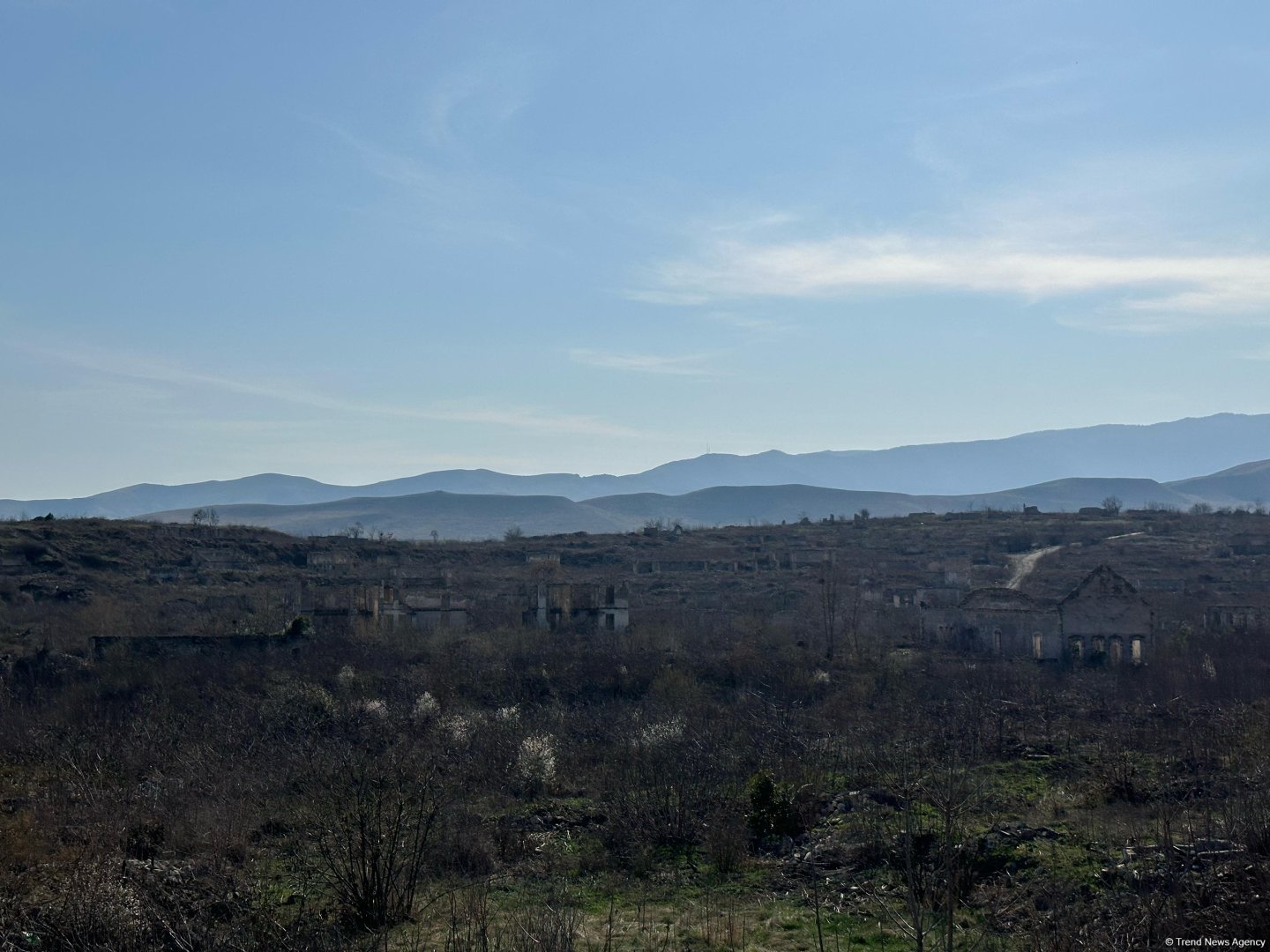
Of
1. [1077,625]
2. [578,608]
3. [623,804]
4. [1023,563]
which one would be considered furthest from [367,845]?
[1023,563]

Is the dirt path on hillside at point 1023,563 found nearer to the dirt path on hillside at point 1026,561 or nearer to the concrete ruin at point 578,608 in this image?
the dirt path on hillside at point 1026,561

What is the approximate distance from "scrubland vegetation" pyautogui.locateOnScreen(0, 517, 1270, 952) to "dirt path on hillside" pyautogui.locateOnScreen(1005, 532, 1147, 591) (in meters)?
20.4

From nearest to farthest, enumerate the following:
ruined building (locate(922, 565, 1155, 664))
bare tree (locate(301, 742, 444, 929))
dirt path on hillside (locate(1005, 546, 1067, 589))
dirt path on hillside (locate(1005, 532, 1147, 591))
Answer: bare tree (locate(301, 742, 444, 929)) → ruined building (locate(922, 565, 1155, 664)) → dirt path on hillside (locate(1005, 546, 1067, 589)) → dirt path on hillside (locate(1005, 532, 1147, 591))

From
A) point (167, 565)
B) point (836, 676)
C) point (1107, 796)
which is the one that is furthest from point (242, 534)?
point (1107, 796)

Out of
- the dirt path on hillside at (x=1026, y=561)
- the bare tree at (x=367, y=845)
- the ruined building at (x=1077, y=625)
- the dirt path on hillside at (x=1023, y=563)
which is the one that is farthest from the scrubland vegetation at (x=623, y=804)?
the dirt path on hillside at (x=1026, y=561)

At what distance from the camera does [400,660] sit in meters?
31.0

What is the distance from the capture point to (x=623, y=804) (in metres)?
16.1

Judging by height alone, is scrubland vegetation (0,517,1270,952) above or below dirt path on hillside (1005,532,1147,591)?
below

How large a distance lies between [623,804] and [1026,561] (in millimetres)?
45688

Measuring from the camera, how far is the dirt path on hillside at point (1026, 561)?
5122 cm

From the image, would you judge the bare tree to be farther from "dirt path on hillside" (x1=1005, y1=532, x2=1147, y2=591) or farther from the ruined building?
"dirt path on hillside" (x1=1005, y1=532, x2=1147, y2=591)

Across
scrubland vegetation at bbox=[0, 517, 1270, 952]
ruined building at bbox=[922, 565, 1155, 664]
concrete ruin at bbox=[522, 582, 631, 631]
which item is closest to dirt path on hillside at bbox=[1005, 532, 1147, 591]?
ruined building at bbox=[922, 565, 1155, 664]

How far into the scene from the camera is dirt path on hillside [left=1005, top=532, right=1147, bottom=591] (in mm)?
51219

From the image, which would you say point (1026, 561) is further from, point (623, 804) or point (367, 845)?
point (367, 845)
